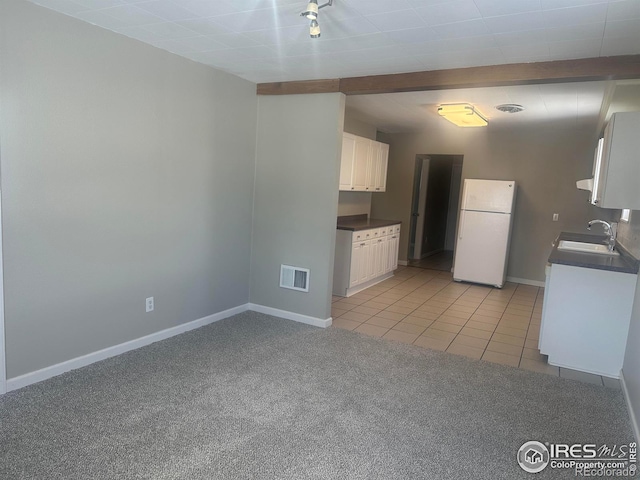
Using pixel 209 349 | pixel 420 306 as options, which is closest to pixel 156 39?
pixel 209 349

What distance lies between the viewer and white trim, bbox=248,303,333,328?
13.8 ft

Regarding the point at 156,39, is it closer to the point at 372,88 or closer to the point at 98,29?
the point at 98,29

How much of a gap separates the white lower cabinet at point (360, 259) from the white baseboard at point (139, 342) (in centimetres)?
121

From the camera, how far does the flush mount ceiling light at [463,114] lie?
4871mm

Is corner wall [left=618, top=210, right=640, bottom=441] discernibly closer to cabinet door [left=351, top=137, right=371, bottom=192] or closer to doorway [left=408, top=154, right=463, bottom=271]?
cabinet door [left=351, top=137, right=371, bottom=192]

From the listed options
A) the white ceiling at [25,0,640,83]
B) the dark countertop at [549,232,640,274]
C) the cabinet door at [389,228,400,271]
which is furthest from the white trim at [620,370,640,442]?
the cabinet door at [389,228,400,271]

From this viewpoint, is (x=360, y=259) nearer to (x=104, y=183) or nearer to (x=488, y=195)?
(x=488, y=195)

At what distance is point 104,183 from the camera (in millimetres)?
2969

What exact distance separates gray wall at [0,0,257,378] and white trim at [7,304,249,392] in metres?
0.04

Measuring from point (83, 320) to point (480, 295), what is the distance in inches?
188

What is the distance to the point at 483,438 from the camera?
237cm

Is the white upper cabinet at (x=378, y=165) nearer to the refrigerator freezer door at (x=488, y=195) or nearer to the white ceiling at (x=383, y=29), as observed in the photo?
the refrigerator freezer door at (x=488, y=195)

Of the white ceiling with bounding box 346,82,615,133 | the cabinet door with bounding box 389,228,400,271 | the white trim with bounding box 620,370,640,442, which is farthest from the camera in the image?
the cabinet door with bounding box 389,228,400,271

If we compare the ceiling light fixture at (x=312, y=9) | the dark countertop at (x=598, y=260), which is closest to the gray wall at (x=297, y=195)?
the ceiling light fixture at (x=312, y=9)
